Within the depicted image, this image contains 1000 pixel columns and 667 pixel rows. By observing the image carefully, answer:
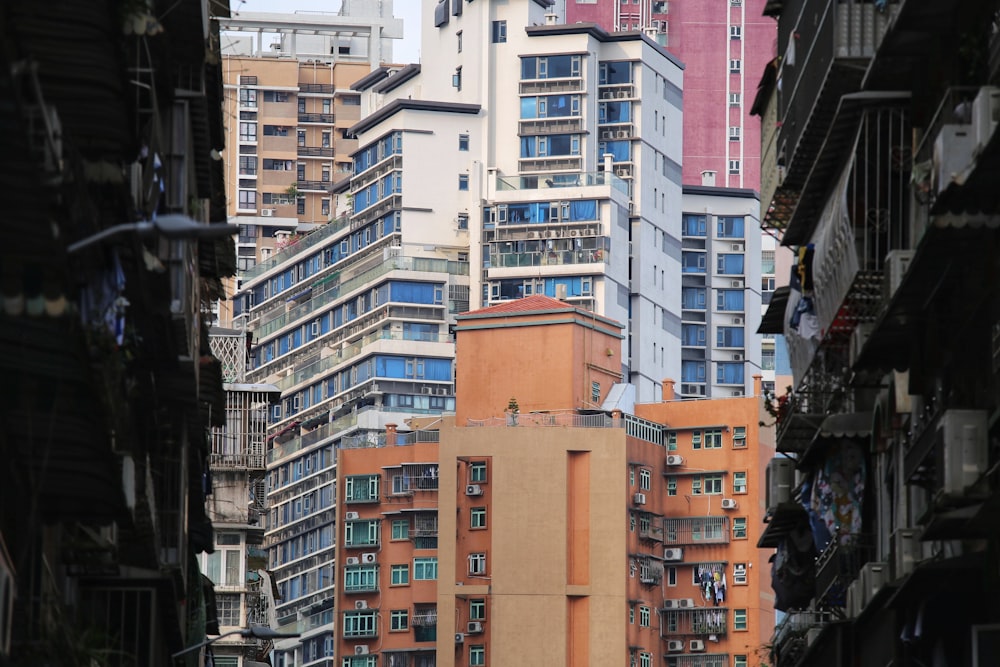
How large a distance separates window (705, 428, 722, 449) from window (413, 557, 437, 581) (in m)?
14.9

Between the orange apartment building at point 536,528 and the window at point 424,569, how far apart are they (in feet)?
0.23

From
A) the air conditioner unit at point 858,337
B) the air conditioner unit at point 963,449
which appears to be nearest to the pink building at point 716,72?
the air conditioner unit at point 858,337

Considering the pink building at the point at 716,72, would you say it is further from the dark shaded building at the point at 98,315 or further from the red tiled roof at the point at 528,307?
the dark shaded building at the point at 98,315

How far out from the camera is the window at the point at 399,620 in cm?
13350

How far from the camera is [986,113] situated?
80.9 feet

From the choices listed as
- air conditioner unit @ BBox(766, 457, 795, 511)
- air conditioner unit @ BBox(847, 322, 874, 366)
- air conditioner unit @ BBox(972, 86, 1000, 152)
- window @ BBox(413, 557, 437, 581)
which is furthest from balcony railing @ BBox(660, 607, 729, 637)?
air conditioner unit @ BBox(972, 86, 1000, 152)

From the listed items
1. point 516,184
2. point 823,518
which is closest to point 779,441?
point 823,518

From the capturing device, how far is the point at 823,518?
3834 cm

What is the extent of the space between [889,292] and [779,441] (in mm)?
11639

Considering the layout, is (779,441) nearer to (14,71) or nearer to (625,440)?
(14,71)

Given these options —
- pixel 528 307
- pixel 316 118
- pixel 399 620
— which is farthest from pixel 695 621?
pixel 316 118

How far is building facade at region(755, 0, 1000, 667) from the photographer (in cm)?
2669

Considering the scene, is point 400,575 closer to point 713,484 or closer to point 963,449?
point 713,484

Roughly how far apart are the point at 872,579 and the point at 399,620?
100491mm
